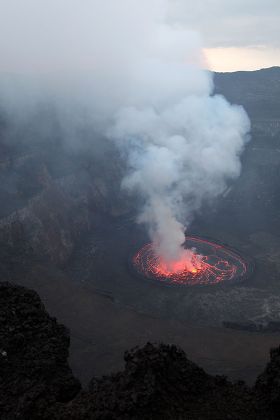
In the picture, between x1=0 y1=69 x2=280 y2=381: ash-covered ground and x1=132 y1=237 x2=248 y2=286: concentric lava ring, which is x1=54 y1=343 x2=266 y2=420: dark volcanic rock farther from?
x1=132 y1=237 x2=248 y2=286: concentric lava ring

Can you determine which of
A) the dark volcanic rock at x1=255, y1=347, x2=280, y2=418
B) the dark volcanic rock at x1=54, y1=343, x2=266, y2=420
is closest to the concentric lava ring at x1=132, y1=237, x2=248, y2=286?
the dark volcanic rock at x1=255, y1=347, x2=280, y2=418

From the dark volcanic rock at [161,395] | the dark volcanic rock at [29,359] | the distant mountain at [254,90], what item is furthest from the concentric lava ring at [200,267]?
the distant mountain at [254,90]

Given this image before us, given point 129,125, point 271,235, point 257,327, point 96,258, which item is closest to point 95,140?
point 129,125

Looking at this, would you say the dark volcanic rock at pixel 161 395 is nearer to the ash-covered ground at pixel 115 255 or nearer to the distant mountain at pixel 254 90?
the ash-covered ground at pixel 115 255

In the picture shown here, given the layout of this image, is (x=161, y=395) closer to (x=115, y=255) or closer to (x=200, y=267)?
(x=200, y=267)

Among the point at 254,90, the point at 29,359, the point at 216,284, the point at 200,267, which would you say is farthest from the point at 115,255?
the point at 254,90
